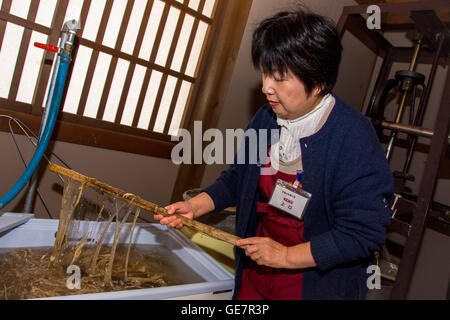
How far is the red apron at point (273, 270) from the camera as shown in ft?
3.72

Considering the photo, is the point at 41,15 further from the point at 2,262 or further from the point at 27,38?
the point at 2,262

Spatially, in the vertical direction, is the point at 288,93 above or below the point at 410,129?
below

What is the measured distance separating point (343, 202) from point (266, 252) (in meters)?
0.28

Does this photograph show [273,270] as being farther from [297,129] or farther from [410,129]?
[410,129]

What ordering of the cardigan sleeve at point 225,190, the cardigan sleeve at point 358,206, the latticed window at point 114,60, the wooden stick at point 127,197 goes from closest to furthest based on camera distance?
the cardigan sleeve at point 358,206 → the wooden stick at point 127,197 → the cardigan sleeve at point 225,190 → the latticed window at point 114,60

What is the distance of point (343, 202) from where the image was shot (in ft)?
3.21

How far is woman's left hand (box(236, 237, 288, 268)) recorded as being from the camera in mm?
1021

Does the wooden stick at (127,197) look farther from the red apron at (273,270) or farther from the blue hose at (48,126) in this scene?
the blue hose at (48,126)

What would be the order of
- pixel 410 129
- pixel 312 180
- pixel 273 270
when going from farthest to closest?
1. pixel 410 129
2. pixel 273 270
3. pixel 312 180

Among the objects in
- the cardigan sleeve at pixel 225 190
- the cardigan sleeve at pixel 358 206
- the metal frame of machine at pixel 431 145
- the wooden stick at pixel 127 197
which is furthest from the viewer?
the cardigan sleeve at pixel 225 190

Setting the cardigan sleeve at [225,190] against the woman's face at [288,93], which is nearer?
the woman's face at [288,93]

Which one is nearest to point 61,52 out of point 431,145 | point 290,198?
point 290,198

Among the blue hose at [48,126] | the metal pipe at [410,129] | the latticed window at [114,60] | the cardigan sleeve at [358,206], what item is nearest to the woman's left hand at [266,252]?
the cardigan sleeve at [358,206]
